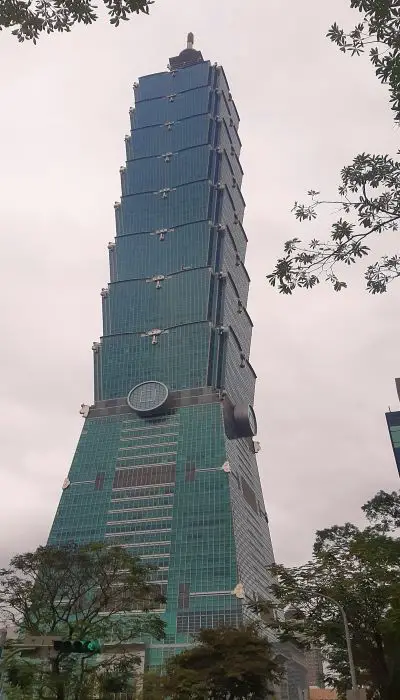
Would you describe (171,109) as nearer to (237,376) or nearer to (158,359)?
(158,359)

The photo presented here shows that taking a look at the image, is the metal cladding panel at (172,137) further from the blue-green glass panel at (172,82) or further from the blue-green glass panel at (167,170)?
the blue-green glass panel at (172,82)

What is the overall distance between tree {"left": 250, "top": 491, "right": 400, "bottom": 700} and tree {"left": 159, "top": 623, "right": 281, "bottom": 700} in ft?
18.2

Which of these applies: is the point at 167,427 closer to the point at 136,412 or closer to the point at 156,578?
the point at 136,412

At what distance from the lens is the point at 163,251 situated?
6407 inches

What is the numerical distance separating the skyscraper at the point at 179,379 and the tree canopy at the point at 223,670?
5674 cm

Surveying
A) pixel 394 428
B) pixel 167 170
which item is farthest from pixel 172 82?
pixel 394 428

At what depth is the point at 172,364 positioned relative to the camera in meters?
146

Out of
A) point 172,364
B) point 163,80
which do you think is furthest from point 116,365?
point 163,80

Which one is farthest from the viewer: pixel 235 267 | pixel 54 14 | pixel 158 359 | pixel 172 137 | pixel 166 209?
pixel 172 137

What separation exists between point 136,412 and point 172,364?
14424 millimetres

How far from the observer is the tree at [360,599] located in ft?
126

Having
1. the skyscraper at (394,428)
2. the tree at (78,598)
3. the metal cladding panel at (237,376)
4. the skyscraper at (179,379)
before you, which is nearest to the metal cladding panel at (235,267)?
the skyscraper at (179,379)

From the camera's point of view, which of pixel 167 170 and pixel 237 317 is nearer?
pixel 237 317

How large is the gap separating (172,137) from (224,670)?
159229 mm
